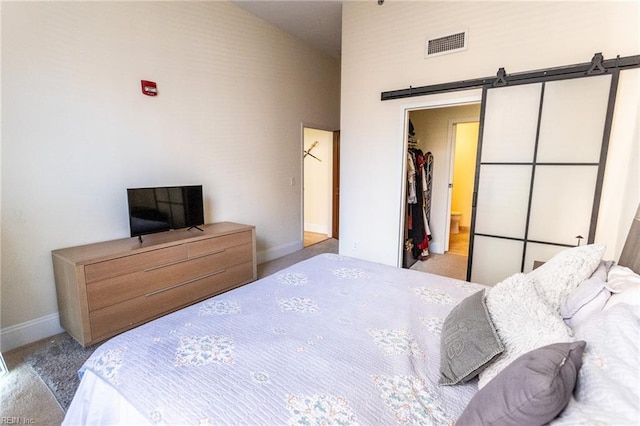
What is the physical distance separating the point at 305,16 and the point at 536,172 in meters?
3.17

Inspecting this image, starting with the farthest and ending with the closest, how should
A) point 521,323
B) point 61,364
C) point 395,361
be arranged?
point 61,364, point 395,361, point 521,323

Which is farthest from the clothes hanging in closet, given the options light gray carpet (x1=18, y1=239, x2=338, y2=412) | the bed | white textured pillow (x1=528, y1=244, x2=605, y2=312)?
light gray carpet (x1=18, y1=239, x2=338, y2=412)

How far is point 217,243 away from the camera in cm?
303

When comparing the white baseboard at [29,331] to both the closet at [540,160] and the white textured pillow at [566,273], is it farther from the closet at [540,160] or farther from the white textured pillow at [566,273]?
the closet at [540,160]

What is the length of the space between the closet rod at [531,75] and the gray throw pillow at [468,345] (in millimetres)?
2216

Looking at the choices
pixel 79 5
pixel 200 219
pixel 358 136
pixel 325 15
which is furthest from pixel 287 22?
pixel 200 219

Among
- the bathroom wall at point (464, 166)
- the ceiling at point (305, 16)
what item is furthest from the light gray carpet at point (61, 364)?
the bathroom wall at point (464, 166)

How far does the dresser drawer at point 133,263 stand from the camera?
2154 mm

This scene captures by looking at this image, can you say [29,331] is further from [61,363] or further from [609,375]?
[609,375]

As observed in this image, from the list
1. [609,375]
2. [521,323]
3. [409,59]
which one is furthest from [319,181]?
[609,375]

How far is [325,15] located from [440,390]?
13.4 ft

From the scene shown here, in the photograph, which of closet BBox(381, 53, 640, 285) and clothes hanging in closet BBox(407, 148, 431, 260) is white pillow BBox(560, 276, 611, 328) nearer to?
closet BBox(381, 53, 640, 285)

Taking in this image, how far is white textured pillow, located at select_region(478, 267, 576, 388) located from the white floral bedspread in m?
0.17

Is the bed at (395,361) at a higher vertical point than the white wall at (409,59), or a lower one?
lower
